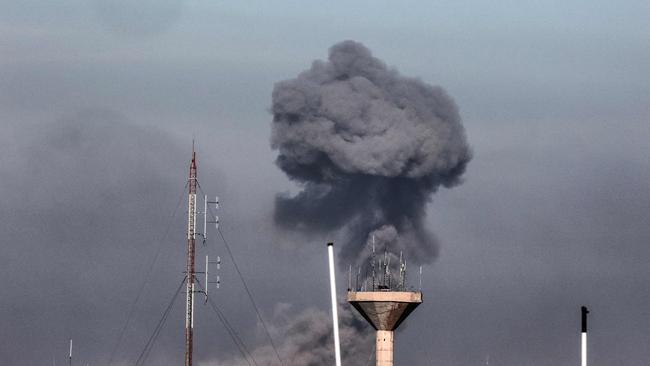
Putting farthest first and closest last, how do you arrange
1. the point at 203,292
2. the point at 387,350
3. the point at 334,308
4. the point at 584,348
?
the point at 387,350 < the point at 203,292 < the point at 584,348 < the point at 334,308

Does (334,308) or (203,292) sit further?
(203,292)

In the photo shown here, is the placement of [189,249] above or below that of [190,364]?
above

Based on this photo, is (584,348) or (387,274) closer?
(584,348)

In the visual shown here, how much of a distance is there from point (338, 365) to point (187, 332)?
8532cm

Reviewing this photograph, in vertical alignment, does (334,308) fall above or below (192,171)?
below

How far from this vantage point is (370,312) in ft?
633

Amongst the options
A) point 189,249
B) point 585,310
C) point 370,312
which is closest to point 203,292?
point 189,249

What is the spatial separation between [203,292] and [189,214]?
9194 mm

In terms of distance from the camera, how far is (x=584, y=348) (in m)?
93.2

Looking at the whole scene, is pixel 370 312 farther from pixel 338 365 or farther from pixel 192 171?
pixel 338 365

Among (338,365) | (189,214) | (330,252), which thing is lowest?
(338,365)

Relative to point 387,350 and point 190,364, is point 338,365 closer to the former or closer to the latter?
point 190,364

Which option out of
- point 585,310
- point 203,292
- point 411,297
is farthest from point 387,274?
point 585,310

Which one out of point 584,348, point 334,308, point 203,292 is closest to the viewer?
point 334,308
